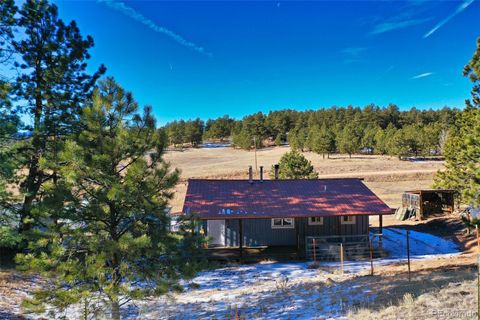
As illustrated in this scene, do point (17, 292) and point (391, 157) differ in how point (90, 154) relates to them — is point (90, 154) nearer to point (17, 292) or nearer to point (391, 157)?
point (17, 292)

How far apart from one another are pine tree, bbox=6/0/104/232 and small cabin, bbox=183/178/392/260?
6680 mm

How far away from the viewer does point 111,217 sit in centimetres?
750

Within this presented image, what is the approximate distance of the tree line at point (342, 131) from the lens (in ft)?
222

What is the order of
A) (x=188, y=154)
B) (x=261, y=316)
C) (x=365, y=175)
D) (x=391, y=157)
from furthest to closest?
1. (x=188, y=154)
2. (x=391, y=157)
3. (x=365, y=175)
4. (x=261, y=316)

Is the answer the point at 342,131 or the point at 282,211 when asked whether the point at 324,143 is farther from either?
the point at 282,211

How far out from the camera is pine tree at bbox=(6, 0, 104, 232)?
12.6 meters

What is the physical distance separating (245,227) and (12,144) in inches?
456

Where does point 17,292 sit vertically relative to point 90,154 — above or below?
below

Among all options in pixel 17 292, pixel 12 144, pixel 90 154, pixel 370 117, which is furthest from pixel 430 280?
pixel 370 117

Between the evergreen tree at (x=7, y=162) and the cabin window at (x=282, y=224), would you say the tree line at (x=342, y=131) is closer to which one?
the cabin window at (x=282, y=224)

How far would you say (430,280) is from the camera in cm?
1059

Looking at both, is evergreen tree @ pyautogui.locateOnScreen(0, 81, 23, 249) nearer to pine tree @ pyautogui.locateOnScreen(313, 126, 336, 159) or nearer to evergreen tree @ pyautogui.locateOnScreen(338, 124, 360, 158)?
pine tree @ pyautogui.locateOnScreen(313, 126, 336, 159)

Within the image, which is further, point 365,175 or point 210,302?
point 365,175

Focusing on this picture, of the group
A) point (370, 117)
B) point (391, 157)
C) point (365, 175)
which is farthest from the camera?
point (370, 117)
